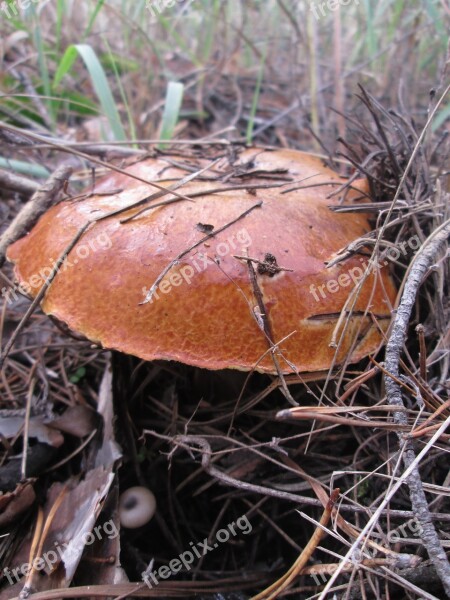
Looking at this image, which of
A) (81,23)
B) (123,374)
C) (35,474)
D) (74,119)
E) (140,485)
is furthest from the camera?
(81,23)

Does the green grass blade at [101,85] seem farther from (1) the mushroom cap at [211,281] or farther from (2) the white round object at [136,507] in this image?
(2) the white round object at [136,507]

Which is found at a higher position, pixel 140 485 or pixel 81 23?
pixel 81 23

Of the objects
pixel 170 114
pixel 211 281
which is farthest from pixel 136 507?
pixel 170 114

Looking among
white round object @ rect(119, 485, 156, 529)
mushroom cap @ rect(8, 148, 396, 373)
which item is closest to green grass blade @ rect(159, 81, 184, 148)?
mushroom cap @ rect(8, 148, 396, 373)

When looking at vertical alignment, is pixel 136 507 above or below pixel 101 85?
below

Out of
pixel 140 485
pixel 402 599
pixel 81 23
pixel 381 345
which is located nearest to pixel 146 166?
pixel 381 345

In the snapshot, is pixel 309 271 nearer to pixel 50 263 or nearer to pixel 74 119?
pixel 50 263

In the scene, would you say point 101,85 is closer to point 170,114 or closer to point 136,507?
point 170,114
